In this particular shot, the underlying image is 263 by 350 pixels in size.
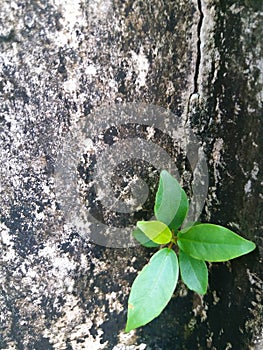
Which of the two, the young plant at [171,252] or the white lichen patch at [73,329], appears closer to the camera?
the young plant at [171,252]

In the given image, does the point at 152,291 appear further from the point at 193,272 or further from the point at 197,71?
the point at 197,71

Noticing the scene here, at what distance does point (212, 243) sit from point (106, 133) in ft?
0.68

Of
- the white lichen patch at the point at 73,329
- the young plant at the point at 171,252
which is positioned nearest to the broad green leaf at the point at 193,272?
the young plant at the point at 171,252

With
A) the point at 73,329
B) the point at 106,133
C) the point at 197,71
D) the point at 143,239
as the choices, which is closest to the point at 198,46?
the point at 197,71

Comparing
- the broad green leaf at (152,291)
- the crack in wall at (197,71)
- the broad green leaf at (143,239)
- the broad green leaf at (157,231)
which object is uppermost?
the crack in wall at (197,71)

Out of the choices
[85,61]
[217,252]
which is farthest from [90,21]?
[217,252]

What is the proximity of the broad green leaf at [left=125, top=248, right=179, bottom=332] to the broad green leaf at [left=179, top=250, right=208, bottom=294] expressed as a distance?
17mm

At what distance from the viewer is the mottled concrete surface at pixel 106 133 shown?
A: 0.62 meters

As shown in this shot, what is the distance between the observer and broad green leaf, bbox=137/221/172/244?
0.63 m

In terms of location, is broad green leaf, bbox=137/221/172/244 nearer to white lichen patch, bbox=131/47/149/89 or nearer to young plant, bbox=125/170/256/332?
young plant, bbox=125/170/256/332

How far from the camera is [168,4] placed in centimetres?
64

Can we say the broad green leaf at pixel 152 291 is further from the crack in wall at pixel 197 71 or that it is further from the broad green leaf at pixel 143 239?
the crack in wall at pixel 197 71

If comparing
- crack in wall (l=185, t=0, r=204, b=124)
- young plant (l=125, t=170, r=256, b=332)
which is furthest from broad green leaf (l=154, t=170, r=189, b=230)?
crack in wall (l=185, t=0, r=204, b=124)

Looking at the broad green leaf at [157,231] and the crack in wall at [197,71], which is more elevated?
the crack in wall at [197,71]
